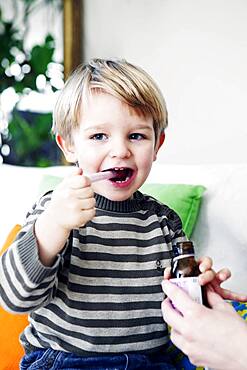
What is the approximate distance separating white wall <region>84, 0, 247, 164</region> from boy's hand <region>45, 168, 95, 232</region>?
3.78 feet

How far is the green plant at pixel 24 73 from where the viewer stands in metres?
2.73

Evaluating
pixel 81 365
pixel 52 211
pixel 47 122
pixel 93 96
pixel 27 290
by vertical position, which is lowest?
pixel 47 122

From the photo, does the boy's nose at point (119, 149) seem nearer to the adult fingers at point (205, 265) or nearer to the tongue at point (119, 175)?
the tongue at point (119, 175)

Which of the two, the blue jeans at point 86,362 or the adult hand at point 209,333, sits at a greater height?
the adult hand at point 209,333

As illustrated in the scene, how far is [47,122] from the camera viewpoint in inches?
109

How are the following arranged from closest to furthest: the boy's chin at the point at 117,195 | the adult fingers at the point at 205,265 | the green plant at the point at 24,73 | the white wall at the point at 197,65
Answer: the adult fingers at the point at 205,265
the boy's chin at the point at 117,195
the white wall at the point at 197,65
the green plant at the point at 24,73

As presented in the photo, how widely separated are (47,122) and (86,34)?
42cm

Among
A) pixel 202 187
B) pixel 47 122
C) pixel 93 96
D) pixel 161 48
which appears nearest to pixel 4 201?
pixel 202 187

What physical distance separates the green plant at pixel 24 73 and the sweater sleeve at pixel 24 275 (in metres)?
1.80

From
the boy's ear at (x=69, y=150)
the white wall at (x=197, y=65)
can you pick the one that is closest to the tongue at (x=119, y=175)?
the boy's ear at (x=69, y=150)

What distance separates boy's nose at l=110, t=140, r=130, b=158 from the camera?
1.10 metres

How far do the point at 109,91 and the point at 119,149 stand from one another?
11 cm

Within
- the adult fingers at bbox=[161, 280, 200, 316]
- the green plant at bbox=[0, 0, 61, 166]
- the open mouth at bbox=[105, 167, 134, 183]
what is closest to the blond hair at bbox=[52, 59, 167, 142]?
the open mouth at bbox=[105, 167, 134, 183]

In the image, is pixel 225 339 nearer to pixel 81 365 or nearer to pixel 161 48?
pixel 81 365
